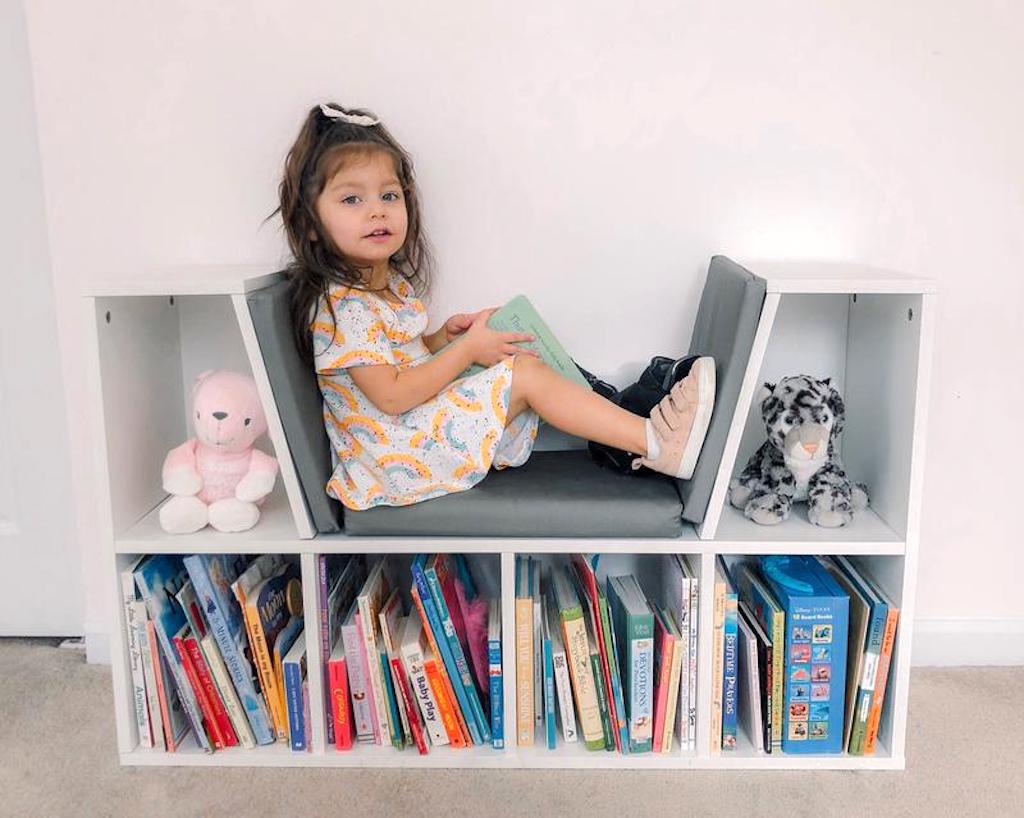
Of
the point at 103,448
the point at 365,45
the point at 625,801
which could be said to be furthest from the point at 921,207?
the point at 103,448

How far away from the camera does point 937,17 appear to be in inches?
66.4

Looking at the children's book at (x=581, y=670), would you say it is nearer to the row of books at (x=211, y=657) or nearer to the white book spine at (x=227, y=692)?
the row of books at (x=211, y=657)

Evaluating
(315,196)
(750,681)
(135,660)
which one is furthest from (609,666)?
(315,196)

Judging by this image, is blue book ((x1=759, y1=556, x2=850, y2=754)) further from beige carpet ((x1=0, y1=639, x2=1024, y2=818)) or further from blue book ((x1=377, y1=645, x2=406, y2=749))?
blue book ((x1=377, y1=645, x2=406, y2=749))

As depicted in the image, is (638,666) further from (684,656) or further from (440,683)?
(440,683)

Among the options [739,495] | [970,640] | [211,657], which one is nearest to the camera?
[211,657]

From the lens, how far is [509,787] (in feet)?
5.00

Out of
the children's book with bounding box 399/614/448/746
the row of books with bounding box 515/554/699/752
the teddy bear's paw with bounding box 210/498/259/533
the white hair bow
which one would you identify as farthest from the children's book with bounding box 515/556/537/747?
the white hair bow

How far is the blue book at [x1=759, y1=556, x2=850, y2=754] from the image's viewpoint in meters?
1.54

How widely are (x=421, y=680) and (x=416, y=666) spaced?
0.03m

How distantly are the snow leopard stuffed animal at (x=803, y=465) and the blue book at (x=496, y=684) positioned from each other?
0.45 m

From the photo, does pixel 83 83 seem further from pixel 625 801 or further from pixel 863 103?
pixel 625 801

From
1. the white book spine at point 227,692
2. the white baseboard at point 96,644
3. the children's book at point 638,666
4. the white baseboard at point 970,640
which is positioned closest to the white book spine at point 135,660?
the white book spine at point 227,692

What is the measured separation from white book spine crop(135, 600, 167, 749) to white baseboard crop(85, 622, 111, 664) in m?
0.35
